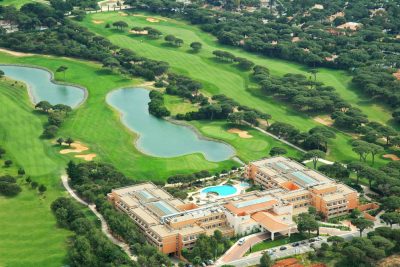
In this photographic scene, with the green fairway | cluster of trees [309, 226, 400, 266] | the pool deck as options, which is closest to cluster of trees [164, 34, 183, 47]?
the green fairway

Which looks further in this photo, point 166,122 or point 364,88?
point 364,88

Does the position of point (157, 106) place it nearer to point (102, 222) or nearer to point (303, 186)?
point (303, 186)

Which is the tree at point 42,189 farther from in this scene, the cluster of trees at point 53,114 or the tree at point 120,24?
the tree at point 120,24

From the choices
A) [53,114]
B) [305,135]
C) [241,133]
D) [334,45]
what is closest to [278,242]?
[305,135]

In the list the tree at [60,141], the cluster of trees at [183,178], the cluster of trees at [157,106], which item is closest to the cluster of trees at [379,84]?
the cluster of trees at [157,106]

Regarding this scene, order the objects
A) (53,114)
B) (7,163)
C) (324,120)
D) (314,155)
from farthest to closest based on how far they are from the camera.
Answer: (324,120) < (53,114) < (314,155) < (7,163)

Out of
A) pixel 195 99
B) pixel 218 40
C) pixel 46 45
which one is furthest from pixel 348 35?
pixel 46 45

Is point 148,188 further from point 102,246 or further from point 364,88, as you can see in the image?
point 364,88
